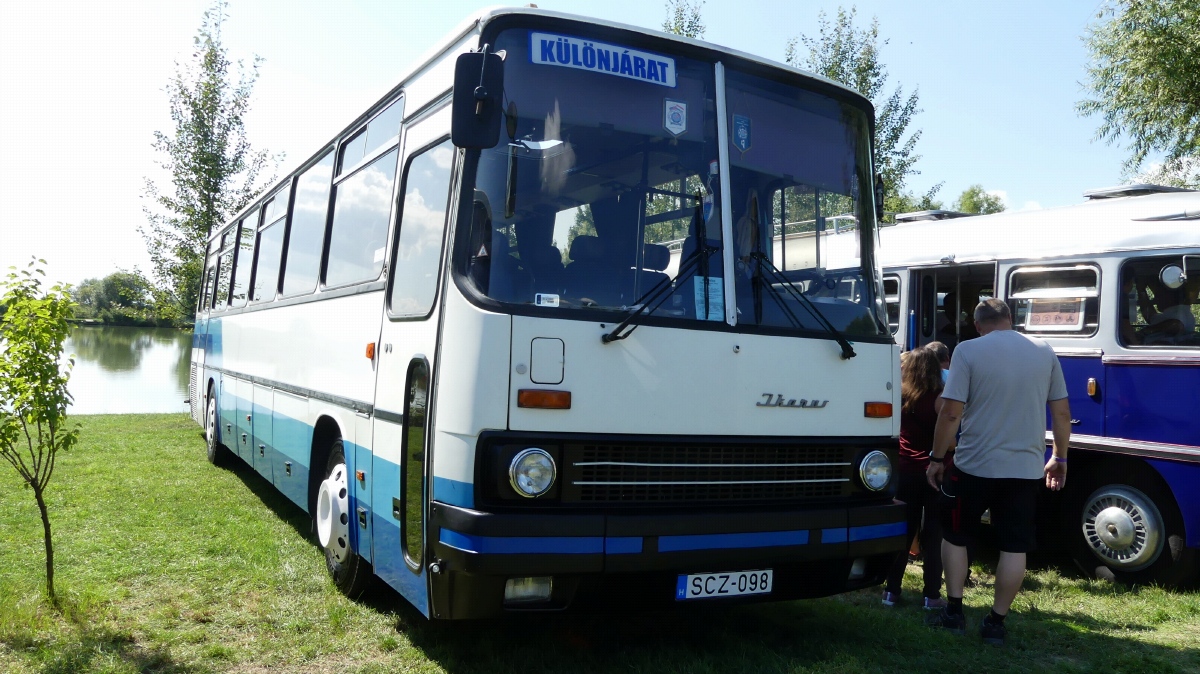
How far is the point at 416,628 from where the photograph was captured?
5.74m

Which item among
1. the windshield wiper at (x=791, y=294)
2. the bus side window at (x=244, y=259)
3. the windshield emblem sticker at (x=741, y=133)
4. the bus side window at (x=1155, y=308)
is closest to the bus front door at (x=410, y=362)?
the windshield emblem sticker at (x=741, y=133)

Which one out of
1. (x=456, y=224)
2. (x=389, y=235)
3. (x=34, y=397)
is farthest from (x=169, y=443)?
(x=456, y=224)

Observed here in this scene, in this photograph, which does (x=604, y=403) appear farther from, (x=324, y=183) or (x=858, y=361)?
(x=324, y=183)

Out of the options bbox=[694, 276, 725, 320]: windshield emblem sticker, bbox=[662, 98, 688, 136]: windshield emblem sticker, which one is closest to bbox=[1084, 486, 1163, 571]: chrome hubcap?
bbox=[694, 276, 725, 320]: windshield emblem sticker

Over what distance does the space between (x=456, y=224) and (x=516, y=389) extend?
838mm

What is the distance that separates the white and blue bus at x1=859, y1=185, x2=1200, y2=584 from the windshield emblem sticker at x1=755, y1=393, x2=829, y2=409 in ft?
6.60

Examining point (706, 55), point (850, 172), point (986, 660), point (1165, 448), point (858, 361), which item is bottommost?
point (986, 660)

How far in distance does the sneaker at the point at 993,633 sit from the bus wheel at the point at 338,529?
3706 millimetres

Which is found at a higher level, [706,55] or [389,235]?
[706,55]

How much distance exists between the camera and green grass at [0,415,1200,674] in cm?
519

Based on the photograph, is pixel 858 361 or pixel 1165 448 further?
pixel 1165 448

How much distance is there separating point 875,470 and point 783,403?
740 mm

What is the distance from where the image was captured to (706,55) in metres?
5.18

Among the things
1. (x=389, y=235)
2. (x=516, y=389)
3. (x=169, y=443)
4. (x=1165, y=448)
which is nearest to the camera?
(x=516, y=389)
